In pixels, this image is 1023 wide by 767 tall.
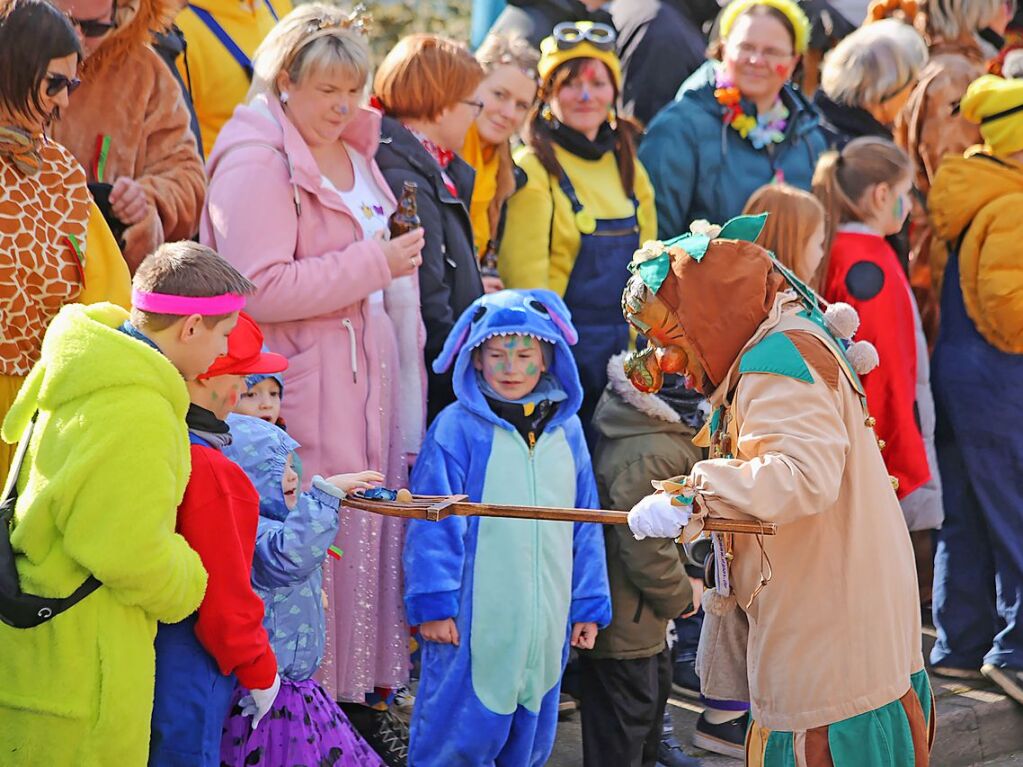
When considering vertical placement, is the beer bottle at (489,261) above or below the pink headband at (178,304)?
below

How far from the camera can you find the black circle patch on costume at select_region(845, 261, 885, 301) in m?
6.43

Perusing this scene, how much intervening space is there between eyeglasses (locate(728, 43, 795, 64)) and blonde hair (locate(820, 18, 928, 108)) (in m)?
0.64

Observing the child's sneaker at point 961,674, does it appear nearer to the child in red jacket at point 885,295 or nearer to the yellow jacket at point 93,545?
the child in red jacket at point 885,295

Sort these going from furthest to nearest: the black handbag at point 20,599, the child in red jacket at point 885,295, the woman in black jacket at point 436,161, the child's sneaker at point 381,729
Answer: the child in red jacket at point 885,295 → the woman in black jacket at point 436,161 → the child's sneaker at point 381,729 → the black handbag at point 20,599

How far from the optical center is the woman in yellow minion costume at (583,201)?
6164 mm

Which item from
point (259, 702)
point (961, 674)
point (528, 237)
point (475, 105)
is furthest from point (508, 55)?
point (259, 702)

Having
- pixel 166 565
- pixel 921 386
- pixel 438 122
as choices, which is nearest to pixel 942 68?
pixel 921 386

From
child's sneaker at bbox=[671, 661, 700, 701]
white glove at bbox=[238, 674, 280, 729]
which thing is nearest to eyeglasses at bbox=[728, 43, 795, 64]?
child's sneaker at bbox=[671, 661, 700, 701]

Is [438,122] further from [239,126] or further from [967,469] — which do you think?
[967,469]

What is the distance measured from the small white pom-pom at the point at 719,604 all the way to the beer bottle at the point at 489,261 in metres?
2.34

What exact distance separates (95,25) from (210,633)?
2.18 meters

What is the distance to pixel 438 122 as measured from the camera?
19.3ft

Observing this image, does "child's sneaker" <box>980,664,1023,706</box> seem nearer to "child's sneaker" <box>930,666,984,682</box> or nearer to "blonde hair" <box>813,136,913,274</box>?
"child's sneaker" <box>930,666,984,682</box>

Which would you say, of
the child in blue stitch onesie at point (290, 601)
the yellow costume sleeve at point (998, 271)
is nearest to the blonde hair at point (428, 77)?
the child in blue stitch onesie at point (290, 601)
